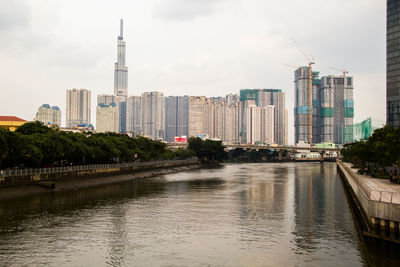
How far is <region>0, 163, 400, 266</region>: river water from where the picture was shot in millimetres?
29750

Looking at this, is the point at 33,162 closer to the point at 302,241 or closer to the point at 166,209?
the point at 166,209

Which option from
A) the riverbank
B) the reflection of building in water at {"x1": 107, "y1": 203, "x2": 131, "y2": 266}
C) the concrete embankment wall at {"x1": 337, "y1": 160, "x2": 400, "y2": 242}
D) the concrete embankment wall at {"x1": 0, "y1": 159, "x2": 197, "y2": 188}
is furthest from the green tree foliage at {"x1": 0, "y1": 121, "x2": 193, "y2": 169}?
the concrete embankment wall at {"x1": 337, "y1": 160, "x2": 400, "y2": 242}

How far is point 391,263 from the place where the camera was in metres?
28.5

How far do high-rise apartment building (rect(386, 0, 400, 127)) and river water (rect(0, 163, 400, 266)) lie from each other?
311 feet

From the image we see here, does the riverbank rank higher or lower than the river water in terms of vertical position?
higher

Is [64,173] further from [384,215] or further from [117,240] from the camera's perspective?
[384,215]

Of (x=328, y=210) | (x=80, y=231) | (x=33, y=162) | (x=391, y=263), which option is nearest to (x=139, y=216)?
(x=80, y=231)

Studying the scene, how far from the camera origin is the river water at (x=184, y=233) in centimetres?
2975

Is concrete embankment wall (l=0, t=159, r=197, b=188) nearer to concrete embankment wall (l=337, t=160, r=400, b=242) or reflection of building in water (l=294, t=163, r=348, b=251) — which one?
reflection of building in water (l=294, t=163, r=348, b=251)

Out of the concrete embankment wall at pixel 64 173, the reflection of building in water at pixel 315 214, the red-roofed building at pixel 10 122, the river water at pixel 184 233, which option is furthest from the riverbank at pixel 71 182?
the red-roofed building at pixel 10 122

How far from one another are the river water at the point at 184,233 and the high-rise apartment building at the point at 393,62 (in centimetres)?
9486

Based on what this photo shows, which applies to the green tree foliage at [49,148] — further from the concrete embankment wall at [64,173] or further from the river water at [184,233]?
the river water at [184,233]

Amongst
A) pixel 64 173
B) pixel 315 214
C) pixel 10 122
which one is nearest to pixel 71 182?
pixel 64 173

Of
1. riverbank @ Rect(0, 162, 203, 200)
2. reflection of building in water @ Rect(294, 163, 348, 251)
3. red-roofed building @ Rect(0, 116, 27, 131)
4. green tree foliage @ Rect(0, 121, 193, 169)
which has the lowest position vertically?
reflection of building in water @ Rect(294, 163, 348, 251)
